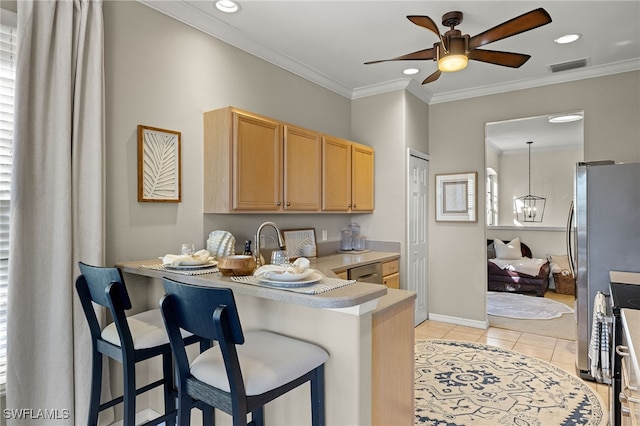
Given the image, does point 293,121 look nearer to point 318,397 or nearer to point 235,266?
point 235,266

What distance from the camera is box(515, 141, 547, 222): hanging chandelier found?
7957mm

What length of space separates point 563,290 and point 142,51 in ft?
23.2

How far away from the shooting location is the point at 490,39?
8.25ft

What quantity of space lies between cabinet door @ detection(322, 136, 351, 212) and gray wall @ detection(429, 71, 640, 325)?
142cm

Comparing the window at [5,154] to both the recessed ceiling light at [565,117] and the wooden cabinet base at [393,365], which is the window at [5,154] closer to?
the wooden cabinet base at [393,365]

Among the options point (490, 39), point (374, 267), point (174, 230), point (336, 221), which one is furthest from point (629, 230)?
point (174, 230)

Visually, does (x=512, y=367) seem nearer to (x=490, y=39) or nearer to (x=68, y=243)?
(x=490, y=39)

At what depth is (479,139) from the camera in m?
4.56

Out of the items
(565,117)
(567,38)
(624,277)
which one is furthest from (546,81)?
(624,277)

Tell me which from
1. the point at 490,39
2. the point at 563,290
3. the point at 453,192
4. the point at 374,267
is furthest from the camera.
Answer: the point at 563,290

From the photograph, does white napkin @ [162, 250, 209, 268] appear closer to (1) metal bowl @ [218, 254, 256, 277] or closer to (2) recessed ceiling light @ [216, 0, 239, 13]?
(1) metal bowl @ [218, 254, 256, 277]

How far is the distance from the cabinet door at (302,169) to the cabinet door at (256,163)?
11 cm

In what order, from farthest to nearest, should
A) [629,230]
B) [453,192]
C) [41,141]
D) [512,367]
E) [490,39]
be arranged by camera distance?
[453,192], [512,367], [629,230], [490,39], [41,141]

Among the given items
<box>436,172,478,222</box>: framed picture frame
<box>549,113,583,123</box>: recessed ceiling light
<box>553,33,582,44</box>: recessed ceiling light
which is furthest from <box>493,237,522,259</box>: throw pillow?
<box>553,33,582,44</box>: recessed ceiling light
